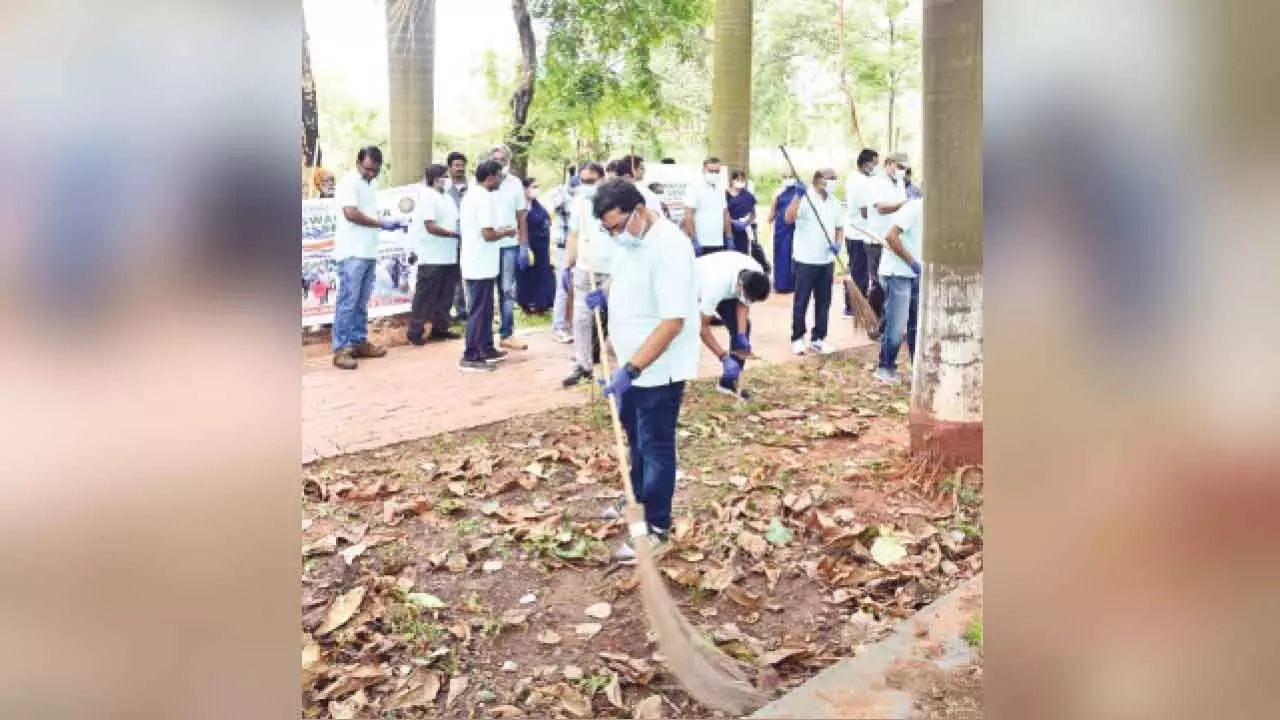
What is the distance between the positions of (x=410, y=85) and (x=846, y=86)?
8.07ft

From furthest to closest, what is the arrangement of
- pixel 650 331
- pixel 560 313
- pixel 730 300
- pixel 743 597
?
1. pixel 560 313
2. pixel 730 300
3. pixel 650 331
4. pixel 743 597

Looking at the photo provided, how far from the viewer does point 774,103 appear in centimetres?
631

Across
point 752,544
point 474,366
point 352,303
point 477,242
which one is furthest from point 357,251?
point 752,544

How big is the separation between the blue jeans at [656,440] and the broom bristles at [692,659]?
494mm

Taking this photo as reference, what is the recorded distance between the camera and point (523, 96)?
5902mm

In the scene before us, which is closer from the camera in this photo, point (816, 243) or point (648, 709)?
point (648, 709)

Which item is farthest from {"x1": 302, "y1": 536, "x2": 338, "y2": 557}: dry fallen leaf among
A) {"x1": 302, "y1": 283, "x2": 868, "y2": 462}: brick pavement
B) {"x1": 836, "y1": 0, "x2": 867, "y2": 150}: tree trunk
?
{"x1": 836, "y1": 0, "x2": 867, "y2": 150}: tree trunk

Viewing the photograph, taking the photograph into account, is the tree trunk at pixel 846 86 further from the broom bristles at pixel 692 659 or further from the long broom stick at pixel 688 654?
the broom bristles at pixel 692 659

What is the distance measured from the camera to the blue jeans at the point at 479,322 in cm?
562

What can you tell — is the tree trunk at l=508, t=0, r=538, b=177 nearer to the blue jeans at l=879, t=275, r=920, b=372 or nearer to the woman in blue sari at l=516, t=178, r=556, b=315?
the woman in blue sari at l=516, t=178, r=556, b=315

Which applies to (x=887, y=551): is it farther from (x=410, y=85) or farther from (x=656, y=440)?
(x=410, y=85)
